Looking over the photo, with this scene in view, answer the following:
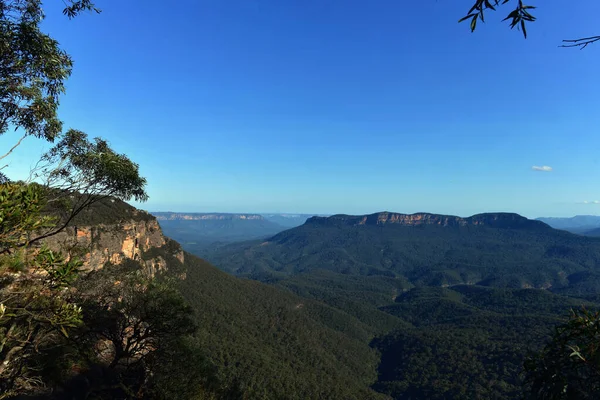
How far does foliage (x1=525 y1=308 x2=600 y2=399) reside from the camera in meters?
6.46

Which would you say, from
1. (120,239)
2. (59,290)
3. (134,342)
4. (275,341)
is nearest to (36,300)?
(59,290)

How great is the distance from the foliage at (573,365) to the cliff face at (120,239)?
43.7 m

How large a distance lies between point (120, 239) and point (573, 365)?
67417 millimetres

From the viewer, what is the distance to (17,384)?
11.4m

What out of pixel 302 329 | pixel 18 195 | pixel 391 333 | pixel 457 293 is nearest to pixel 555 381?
pixel 18 195

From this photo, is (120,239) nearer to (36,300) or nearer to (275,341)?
(275,341)

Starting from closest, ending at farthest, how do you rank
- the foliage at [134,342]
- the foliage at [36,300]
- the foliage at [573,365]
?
the foliage at [573,365] < the foliage at [36,300] < the foliage at [134,342]

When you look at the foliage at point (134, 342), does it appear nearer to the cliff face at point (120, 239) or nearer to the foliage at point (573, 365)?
the foliage at point (573, 365)

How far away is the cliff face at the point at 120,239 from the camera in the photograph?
46.3m

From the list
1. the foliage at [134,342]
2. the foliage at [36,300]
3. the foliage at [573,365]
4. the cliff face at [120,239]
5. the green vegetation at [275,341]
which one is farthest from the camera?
the green vegetation at [275,341]

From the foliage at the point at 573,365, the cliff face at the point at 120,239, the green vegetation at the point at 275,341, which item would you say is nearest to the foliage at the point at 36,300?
the foliage at the point at 573,365

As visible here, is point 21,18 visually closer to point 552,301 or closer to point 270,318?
point 270,318

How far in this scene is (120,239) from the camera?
194ft

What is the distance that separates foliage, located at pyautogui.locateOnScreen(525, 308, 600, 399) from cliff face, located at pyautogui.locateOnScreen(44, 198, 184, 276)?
143ft
